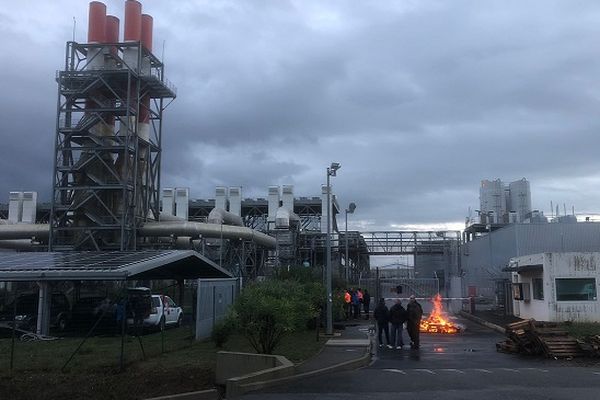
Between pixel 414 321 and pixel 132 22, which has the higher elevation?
pixel 132 22

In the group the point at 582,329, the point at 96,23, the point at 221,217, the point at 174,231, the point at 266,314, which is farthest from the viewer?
the point at 221,217

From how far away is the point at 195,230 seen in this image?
46.8m

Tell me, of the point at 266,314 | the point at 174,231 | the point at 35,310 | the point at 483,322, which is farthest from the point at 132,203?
the point at 266,314

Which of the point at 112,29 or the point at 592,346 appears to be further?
the point at 112,29

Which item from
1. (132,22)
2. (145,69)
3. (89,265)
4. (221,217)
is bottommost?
(89,265)

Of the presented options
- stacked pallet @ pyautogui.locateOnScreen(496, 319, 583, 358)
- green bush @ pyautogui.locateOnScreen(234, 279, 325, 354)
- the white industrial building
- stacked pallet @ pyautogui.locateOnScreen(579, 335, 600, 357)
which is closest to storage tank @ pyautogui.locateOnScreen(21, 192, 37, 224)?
the white industrial building

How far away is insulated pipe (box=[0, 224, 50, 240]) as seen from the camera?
159ft

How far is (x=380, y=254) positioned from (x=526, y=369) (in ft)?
188

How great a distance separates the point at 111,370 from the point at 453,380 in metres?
7.46

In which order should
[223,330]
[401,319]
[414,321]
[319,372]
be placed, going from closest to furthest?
[319,372], [223,330], [414,321], [401,319]

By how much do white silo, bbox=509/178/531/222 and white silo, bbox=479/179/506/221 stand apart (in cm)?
102

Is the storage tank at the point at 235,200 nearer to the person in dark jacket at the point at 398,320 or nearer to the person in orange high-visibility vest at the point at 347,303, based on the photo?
the person in orange high-visibility vest at the point at 347,303

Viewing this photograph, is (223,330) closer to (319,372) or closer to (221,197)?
(319,372)

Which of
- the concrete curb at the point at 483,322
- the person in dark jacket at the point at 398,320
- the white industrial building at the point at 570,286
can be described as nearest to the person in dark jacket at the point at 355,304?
the concrete curb at the point at 483,322
